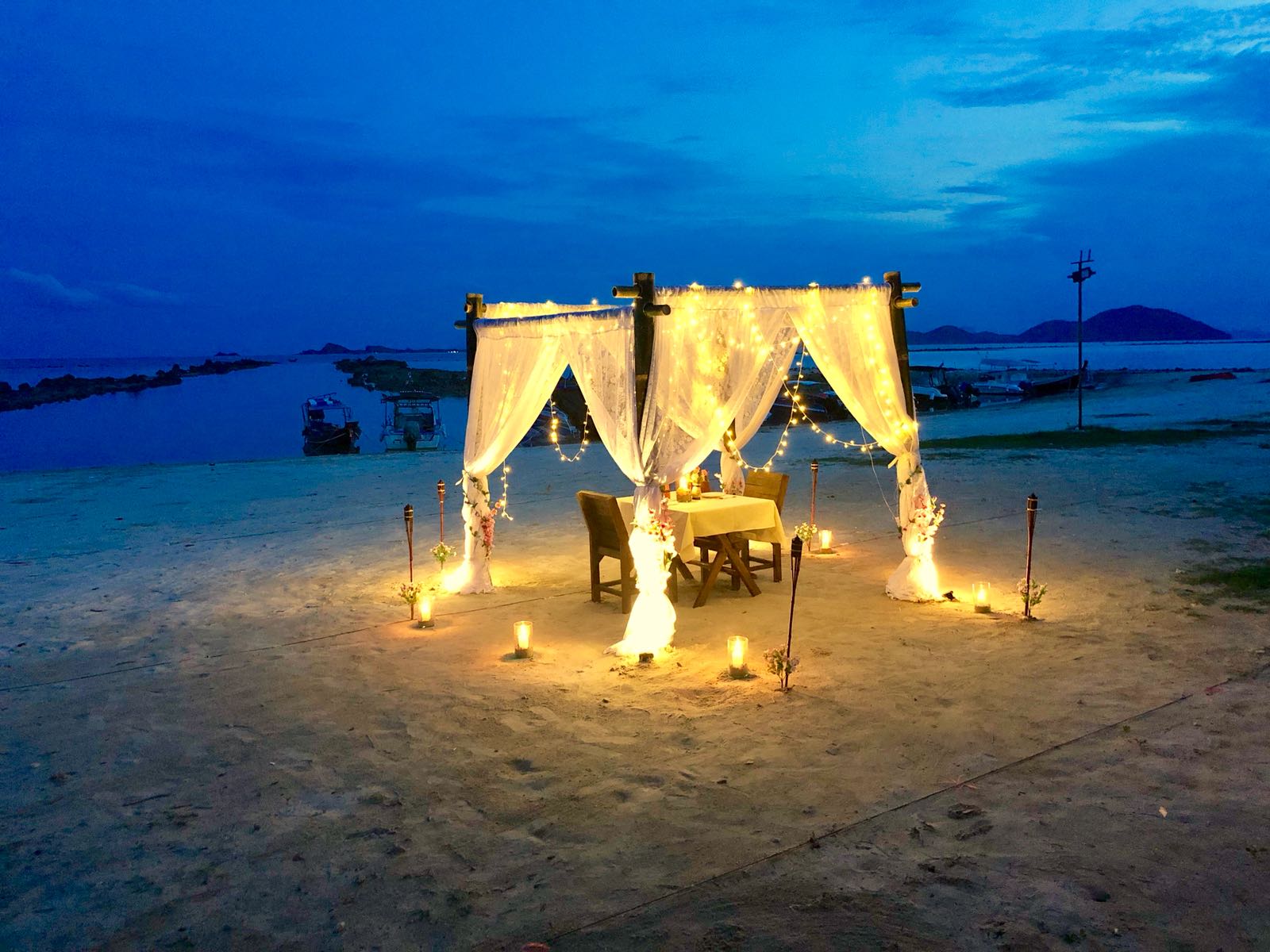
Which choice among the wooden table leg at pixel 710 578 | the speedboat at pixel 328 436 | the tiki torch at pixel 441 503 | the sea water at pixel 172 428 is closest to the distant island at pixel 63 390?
the sea water at pixel 172 428

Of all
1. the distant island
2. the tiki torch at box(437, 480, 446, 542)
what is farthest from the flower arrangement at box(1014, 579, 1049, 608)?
the distant island

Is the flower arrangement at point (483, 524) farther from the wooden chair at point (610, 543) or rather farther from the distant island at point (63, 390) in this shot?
the distant island at point (63, 390)

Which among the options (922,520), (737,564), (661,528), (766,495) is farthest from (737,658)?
(766,495)

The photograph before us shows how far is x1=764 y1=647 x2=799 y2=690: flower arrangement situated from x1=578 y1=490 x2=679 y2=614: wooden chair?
1.45 meters

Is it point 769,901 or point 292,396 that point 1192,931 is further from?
point 292,396

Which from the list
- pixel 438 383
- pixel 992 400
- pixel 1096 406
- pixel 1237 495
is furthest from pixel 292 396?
pixel 1237 495

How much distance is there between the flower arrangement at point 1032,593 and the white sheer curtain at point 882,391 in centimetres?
66

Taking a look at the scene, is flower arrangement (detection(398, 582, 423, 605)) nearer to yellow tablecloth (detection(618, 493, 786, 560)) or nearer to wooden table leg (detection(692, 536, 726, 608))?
yellow tablecloth (detection(618, 493, 786, 560))

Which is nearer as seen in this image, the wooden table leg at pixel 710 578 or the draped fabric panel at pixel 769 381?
the draped fabric panel at pixel 769 381

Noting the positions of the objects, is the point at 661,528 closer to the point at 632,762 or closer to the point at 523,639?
the point at 523,639

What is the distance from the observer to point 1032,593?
6863mm

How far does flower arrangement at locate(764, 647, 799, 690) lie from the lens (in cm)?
529

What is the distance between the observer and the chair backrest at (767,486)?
327 inches

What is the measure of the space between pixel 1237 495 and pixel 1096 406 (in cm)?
1844
